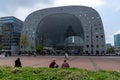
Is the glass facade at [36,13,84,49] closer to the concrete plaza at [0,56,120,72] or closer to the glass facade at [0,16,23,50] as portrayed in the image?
the glass facade at [0,16,23,50]

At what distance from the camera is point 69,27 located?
14438 centimetres

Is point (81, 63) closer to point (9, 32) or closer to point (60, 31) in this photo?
point (9, 32)

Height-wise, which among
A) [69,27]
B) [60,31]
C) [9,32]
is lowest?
[9,32]

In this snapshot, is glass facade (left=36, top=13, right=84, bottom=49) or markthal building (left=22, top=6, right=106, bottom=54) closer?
markthal building (left=22, top=6, right=106, bottom=54)

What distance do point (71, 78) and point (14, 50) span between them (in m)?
87.1

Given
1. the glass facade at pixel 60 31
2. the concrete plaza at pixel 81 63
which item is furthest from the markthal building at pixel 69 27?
the concrete plaza at pixel 81 63

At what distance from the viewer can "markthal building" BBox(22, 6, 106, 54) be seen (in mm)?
114250

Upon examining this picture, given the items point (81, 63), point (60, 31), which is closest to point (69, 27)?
point (60, 31)

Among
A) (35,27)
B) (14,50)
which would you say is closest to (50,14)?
(35,27)

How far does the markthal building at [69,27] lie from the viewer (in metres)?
114

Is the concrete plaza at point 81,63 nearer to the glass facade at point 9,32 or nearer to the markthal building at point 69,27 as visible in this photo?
the markthal building at point 69,27

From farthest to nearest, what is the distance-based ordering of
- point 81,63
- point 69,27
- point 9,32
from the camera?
point 69,27 < point 9,32 < point 81,63

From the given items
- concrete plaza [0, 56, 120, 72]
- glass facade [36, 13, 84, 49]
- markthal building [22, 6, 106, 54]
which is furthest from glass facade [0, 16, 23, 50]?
concrete plaza [0, 56, 120, 72]

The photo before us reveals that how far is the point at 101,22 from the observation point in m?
114
